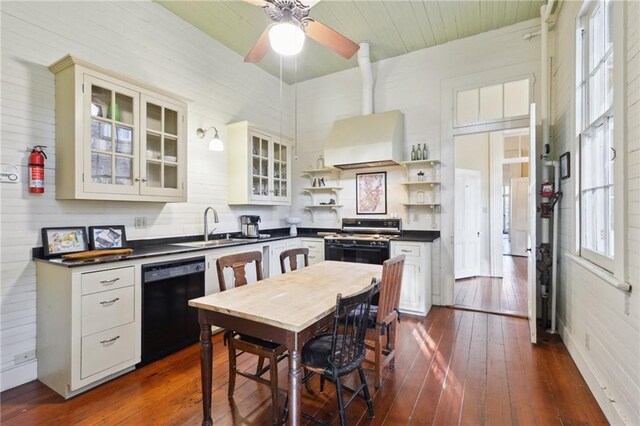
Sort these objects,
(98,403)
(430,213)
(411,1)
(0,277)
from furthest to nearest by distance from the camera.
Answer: (430,213)
(411,1)
(0,277)
(98,403)

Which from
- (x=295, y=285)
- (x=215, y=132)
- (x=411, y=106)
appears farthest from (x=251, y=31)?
(x=295, y=285)

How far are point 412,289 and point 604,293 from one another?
6.73ft

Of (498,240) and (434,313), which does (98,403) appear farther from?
(498,240)

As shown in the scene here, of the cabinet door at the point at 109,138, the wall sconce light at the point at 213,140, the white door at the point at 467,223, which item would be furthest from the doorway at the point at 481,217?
the cabinet door at the point at 109,138

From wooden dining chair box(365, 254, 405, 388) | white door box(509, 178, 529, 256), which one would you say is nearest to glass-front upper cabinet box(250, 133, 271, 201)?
wooden dining chair box(365, 254, 405, 388)

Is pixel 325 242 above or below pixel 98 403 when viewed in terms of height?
above

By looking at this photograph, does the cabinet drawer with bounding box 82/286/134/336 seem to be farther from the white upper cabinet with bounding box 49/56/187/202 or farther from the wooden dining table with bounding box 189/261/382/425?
the wooden dining table with bounding box 189/261/382/425

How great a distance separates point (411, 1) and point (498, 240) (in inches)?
179

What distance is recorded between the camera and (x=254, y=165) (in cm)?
432

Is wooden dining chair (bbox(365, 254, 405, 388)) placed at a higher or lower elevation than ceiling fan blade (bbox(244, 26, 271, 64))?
lower

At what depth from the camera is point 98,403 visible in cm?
216

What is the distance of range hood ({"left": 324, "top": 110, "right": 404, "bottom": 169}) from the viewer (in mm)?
4273

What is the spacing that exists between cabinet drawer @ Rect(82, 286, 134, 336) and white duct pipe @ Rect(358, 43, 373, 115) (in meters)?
3.82

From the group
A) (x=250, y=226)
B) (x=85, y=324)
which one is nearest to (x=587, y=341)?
(x=250, y=226)
